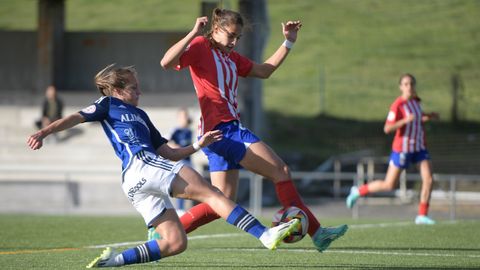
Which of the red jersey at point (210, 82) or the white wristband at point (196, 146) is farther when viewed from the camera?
the red jersey at point (210, 82)

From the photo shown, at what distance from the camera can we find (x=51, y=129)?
22.3 feet

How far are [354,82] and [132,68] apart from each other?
101 feet

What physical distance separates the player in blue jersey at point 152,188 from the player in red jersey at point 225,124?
756 mm

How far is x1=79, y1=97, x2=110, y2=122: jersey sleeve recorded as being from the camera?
23.4 ft

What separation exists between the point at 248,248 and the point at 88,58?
21.7 m

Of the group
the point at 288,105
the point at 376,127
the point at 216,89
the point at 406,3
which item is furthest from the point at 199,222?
the point at 406,3

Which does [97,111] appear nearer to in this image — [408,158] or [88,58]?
[408,158]

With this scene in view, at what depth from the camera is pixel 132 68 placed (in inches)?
299

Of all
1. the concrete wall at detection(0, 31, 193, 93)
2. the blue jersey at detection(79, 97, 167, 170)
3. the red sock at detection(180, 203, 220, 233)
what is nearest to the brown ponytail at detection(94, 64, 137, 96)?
the blue jersey at detection(79, 97, 167, 170)

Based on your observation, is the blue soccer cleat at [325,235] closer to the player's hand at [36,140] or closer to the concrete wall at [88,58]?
the player's hand at [36,140]

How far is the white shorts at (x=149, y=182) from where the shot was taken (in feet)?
22.8

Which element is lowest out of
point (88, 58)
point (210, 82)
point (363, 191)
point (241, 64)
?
point (363, 191)

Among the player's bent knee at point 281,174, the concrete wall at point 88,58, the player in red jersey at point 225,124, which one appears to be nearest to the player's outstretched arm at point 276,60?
the player in red jersey at point 225,124

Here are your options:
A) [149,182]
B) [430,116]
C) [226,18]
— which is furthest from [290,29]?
[430,116]
